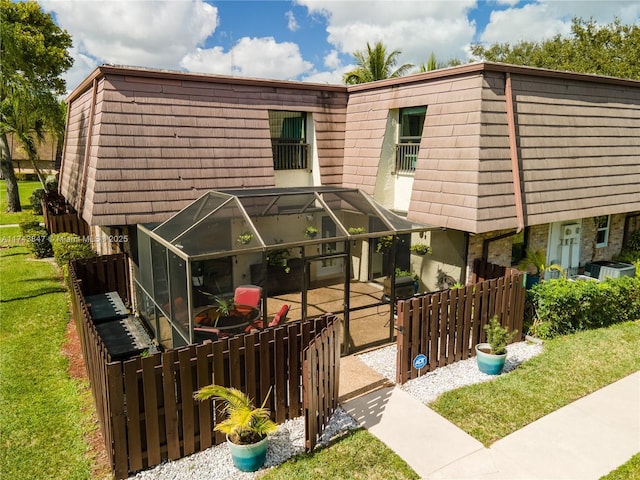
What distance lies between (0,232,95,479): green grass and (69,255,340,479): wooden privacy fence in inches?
25.5

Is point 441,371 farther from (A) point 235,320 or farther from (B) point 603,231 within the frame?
(B) point 603,231

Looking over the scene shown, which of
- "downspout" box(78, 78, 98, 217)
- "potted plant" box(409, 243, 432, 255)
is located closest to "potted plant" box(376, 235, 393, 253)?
"potted plant" box(409, 243, 432, 255)

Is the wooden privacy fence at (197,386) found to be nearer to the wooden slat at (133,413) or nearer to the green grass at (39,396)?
the wooden slat at (133,413)

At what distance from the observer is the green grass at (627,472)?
211 inches

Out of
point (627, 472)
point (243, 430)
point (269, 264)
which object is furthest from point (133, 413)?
point (627, 472)

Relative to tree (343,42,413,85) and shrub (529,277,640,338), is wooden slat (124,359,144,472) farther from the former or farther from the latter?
tree (343,42,413,85)

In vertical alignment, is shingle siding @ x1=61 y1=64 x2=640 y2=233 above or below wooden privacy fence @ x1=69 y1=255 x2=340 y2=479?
above

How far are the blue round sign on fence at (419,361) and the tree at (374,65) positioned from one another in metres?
23.2

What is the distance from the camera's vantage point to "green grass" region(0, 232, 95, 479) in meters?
5.57

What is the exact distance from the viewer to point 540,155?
10742mm

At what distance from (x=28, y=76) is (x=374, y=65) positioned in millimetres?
19058

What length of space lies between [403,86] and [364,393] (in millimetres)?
8122

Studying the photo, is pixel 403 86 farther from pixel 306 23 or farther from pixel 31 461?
pixel 31 461

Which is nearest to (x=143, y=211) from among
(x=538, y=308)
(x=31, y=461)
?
(x=31, y=461)
